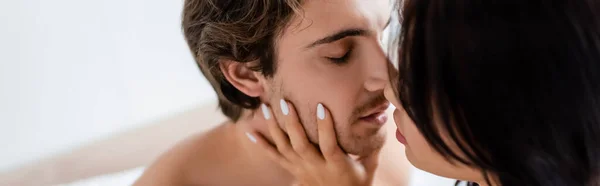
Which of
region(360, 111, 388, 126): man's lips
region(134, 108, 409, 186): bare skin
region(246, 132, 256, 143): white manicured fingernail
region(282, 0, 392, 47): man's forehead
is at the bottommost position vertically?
region(134, 108, 409, 186): bare skin

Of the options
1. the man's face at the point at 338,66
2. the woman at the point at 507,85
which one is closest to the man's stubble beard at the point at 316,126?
the man's face at the point at 338,66

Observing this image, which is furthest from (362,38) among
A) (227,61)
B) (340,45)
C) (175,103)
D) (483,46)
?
(175,103)

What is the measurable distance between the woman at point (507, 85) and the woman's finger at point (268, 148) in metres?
0.41

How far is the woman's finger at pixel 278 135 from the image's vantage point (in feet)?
3.41

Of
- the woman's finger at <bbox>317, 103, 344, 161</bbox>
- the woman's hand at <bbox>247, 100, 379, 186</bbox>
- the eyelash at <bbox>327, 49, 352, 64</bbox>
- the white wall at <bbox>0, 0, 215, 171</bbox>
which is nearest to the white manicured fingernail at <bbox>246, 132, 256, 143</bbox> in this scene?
the woman's hand at <bbox>247, 100, 379, 186</bbox>

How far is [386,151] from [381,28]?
428mm

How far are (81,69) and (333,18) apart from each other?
64cm

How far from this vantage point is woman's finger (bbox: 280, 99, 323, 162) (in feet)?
3.31

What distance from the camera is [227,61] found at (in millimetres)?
990

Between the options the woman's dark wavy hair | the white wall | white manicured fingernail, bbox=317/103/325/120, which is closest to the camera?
the woman's dark wavy hair

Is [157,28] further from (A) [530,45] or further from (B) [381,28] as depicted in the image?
(A) [530,45]

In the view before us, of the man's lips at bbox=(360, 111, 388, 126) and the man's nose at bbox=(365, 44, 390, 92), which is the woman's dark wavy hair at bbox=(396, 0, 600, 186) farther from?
the man's lips at bbox=(360, 111, 388, 126)

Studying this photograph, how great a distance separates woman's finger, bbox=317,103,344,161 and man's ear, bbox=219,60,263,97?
4.2 inches

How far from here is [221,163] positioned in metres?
1.12
